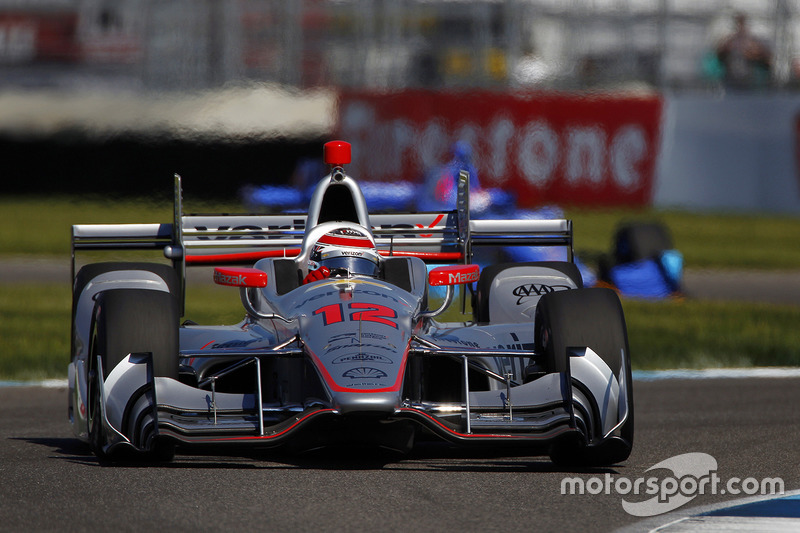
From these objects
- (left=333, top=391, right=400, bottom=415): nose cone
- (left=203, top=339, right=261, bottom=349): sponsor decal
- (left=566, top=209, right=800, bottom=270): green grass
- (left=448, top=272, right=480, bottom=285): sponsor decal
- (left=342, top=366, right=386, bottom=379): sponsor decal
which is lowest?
(left=566, top=209, right=800, bottom=270): green grass

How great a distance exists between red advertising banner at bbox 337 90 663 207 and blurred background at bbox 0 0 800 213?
2 centimetres

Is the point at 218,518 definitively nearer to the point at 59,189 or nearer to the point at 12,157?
the point at 59,189

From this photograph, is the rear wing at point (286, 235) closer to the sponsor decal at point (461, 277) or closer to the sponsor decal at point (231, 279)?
the sponsor decal at point (461, 277)

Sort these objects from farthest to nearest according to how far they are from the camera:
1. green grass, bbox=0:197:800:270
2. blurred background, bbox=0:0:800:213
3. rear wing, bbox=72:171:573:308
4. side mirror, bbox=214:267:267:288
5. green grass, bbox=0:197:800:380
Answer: blurred background, bbox=0:0:800:213 → green grass, bbox=0:197:800:270 → green grass, bbox=0:197:800:380 → rear wing, bbox=72:171:573:308 → side mirror, bbox=214:267:267:288

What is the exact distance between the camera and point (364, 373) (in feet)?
17.0

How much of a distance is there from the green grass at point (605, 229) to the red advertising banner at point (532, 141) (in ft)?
1.65

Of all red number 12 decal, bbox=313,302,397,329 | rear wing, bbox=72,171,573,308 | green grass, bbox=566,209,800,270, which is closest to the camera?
red number 12 decal, bbox=313,302,397,329

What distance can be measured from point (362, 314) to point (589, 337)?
937mm

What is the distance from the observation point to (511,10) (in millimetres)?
21219

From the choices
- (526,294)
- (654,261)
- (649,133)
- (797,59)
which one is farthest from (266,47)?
(526,294)

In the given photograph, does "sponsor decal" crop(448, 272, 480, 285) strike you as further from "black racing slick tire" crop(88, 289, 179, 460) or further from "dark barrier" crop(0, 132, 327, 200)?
"dark barrier" crop(0, 132, 327, 200)

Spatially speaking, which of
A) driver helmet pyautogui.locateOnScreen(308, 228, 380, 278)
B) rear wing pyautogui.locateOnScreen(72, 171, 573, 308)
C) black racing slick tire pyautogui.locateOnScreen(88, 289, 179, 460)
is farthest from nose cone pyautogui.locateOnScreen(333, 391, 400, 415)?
rear wing pyautogui.locateOnScreen(72, 171, 573, 308)

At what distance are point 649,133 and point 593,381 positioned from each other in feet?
52.6

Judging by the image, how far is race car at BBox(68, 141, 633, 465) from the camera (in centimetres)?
524
